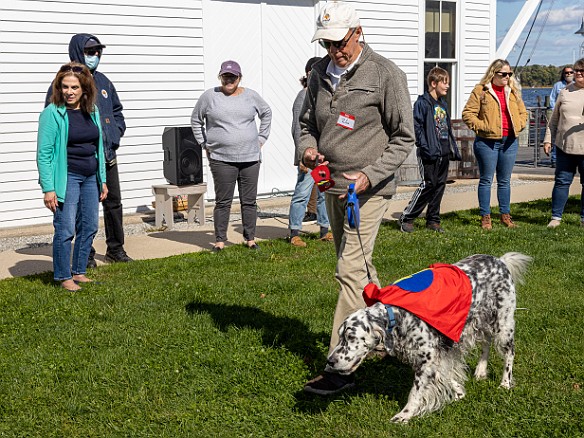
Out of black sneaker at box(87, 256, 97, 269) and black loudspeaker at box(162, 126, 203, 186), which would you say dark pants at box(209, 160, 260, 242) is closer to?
black sneaker at box(87, 256, 97, 269)

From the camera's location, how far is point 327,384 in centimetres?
485

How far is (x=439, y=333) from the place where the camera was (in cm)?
442

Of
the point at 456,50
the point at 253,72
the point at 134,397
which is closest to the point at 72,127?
the point at 134,397

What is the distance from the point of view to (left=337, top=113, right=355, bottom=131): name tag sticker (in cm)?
480

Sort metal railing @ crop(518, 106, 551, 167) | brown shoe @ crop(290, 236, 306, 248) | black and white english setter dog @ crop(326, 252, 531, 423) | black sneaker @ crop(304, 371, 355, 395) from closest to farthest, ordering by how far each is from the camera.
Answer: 1. black and white english setter dog @ crop(326, 252, 531, 423)
2. black sneaker @ crop(304, 371, 355, 395)
3. brown shoe @ crop(290, 236, 306, 248)
4. metal railing @ crop(518, 106, 551, 167)

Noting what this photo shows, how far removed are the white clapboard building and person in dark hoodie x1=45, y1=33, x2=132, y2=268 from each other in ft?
9.38

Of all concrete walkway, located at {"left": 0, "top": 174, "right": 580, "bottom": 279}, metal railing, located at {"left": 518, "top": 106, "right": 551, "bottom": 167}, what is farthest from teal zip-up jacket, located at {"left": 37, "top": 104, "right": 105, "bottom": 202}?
metal railing, located at {"left": 518, "top": 106, "right": 551, "bottom": 167}

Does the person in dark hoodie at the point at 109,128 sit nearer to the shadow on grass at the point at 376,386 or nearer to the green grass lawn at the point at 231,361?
the green grass lawn at the point at 231,361

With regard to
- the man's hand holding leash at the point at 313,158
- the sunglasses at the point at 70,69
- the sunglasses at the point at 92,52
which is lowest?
the man's hand holding leash at the point at 313,158

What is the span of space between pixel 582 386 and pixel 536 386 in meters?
0.28

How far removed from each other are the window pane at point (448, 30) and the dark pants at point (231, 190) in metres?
8.41

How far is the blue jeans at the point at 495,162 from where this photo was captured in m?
9.86

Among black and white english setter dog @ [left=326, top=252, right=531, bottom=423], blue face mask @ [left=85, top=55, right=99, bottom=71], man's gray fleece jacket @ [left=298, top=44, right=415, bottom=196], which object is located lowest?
black and white english setter dog @ [left=326, top=252, right=531, bottom=423]

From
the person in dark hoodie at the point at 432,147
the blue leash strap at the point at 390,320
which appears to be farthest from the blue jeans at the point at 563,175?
Answer: the blue leash strap at the point at 390,320
